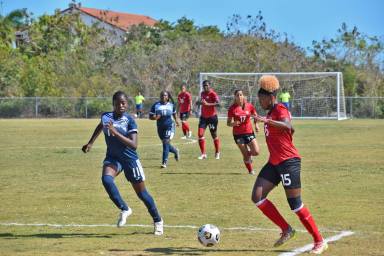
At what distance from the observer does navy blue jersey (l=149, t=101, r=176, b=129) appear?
2106cm

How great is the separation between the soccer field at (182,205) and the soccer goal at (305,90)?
26.4 m

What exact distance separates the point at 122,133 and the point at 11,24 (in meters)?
69.4

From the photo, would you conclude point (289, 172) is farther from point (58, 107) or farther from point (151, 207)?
point (58, 107)

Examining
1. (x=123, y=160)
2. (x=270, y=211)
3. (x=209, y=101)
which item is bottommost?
(x=270, y=211)

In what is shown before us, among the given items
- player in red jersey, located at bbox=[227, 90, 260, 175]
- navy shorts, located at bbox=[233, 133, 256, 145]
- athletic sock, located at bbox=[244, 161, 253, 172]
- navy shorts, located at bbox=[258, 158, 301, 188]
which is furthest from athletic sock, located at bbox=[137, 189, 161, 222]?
athletic sock, located at bbox=[244, 161, 253, 172]

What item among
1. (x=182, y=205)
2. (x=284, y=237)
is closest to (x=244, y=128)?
(x=182, y=205)

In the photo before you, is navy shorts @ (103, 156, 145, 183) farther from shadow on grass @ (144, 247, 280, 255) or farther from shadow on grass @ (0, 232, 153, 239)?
shadow on grass @ (144, 247, 280, 255)

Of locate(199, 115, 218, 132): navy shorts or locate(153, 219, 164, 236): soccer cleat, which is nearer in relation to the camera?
locate(153, 219, 164, 236): soccer cleat

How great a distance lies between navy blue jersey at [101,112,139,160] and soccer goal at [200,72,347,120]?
40.7 metres

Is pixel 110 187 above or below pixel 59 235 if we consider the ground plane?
above

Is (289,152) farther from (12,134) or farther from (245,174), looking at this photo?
(12,134)

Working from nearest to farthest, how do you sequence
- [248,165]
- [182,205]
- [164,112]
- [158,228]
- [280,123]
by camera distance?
[280,123] → [158,228] → [182,205] → [248,165] → [164,112]

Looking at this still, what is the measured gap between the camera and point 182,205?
1402cm

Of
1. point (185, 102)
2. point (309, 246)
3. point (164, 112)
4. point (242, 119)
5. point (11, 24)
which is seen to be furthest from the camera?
point (11, 24)
